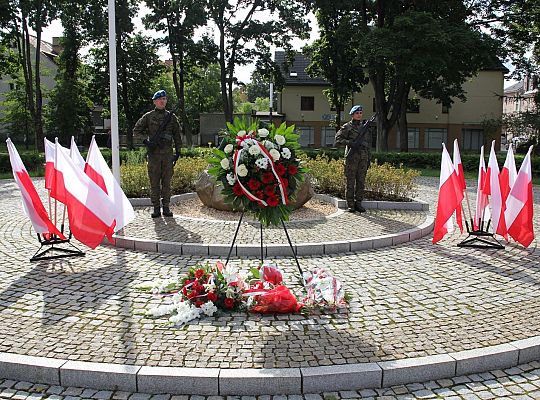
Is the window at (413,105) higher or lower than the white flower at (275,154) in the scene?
higher

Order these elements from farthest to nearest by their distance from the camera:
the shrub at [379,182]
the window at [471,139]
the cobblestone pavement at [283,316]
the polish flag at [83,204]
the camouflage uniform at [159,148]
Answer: the window at [471,139] → the shrub at [379,182] → the camouflage uniform at [159,148] → the polish flag at [83,204] → the cobblestone pavement at [283,316]

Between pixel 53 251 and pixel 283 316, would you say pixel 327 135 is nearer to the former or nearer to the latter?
pixel 53 251

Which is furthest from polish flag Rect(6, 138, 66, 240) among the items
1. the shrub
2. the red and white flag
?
the shrub

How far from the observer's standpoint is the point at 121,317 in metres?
5.23

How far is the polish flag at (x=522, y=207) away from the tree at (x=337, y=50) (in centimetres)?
2544

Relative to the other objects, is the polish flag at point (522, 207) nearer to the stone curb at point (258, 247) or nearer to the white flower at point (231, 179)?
the stone curb at point (258, 247)

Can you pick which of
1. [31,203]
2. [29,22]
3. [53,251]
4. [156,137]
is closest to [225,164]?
[31,203]

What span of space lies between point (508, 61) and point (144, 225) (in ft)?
113

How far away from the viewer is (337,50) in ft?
124

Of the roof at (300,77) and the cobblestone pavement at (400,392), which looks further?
the roof at (300,77)

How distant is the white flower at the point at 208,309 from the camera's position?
5.25 meters

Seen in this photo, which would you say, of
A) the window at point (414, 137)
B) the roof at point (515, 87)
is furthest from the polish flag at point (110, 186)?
the roof at point (515, 87)

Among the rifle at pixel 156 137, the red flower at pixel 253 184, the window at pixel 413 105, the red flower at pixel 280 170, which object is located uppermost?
the window at pixel 413 105

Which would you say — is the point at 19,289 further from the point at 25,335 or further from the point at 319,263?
the point at 319,263
